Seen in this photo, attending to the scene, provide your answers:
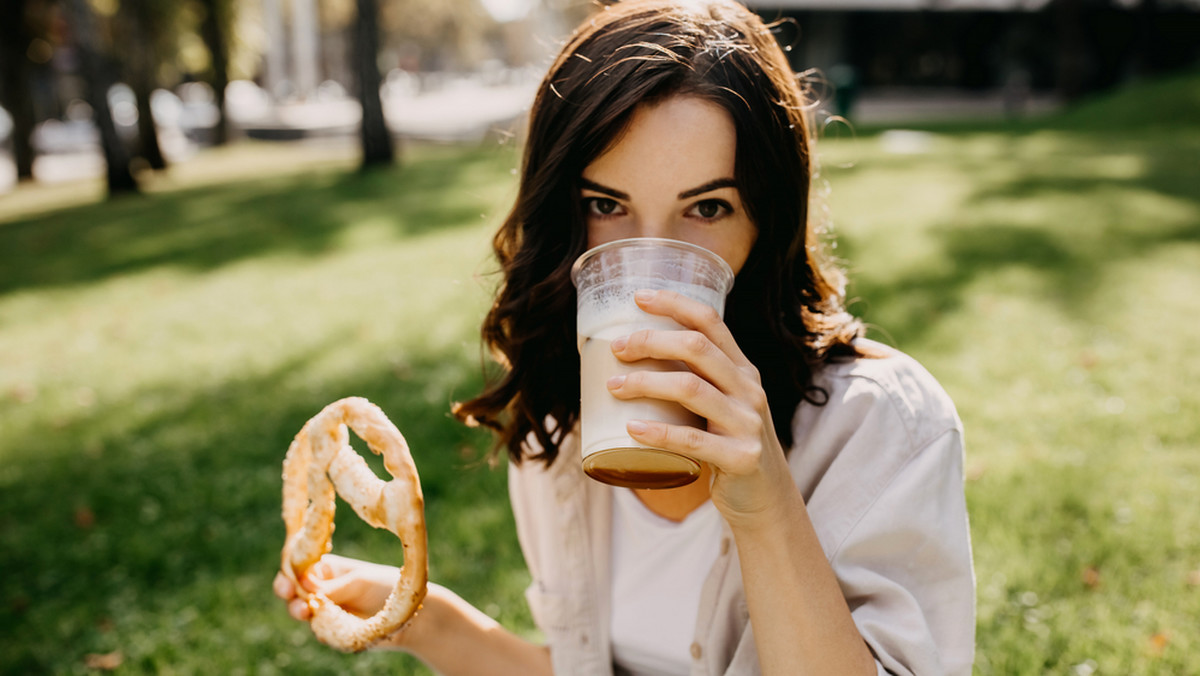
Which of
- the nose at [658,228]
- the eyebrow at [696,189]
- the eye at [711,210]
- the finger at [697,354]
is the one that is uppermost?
the eyebrow at [696,189]

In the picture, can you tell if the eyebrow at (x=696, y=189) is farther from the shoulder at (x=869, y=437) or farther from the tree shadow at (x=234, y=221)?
the tree shadow at (x=234, y=221)

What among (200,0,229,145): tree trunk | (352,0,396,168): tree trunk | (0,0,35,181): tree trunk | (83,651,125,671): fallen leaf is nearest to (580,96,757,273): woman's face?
(83,651,125,671): fallen leaf

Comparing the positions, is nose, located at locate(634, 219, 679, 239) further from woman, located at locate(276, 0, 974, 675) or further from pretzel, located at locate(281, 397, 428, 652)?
pretzel, located at locate(281, 397, 428, 652)

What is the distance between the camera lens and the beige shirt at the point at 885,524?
137 cm

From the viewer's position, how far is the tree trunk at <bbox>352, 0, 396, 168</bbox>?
472 inches

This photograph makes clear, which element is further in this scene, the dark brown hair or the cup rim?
the dark brown hair

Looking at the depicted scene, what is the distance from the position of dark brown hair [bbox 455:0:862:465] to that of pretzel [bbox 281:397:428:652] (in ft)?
1.26

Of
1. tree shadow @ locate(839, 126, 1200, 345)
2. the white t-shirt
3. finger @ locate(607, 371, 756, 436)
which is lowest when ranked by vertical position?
tree shadow @ locate(839, 126, 1200, 345)

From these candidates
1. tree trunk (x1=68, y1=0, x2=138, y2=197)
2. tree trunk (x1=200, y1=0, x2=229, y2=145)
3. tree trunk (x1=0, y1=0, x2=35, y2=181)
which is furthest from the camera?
tree trunk (x1=200, y1=0, x2=229, y2=145)

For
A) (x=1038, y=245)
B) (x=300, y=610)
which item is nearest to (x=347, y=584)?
(x=300, y=610)

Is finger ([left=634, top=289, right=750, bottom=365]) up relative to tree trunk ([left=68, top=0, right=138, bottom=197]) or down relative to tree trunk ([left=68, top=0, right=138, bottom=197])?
up

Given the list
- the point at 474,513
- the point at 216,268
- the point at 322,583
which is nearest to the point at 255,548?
the point at 474,513

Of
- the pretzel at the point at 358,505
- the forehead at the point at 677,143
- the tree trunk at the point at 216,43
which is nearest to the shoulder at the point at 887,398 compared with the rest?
the forehead at the point at 677,143

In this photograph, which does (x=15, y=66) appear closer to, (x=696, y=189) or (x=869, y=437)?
(x=696, y=189)
